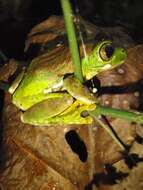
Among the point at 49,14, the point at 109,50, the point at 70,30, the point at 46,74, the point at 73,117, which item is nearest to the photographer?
the point at 70,30

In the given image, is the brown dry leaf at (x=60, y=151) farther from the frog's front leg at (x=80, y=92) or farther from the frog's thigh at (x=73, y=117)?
the frog's front leg at (x=80, y=92)

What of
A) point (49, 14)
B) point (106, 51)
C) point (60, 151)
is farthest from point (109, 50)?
point (49, 14)

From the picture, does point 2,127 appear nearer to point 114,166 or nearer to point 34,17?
point 114,166

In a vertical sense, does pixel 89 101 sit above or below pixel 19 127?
above

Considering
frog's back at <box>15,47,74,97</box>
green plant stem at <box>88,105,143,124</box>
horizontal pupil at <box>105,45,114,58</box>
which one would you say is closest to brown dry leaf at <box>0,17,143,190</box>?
frog's back at <box>15,47,74,97</box>

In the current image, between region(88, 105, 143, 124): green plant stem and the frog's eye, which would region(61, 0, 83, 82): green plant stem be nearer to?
region(88, 105, 143, 124): green plant stem

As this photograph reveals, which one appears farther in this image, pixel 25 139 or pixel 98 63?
pixel 25 139

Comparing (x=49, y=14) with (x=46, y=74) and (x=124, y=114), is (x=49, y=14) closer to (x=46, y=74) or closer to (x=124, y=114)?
(x=46, y=74)

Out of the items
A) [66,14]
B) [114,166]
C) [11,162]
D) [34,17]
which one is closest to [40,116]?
[11,162]

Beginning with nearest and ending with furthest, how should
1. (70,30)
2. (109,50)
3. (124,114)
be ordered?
(70,30)
(124,114)
(109,50)
